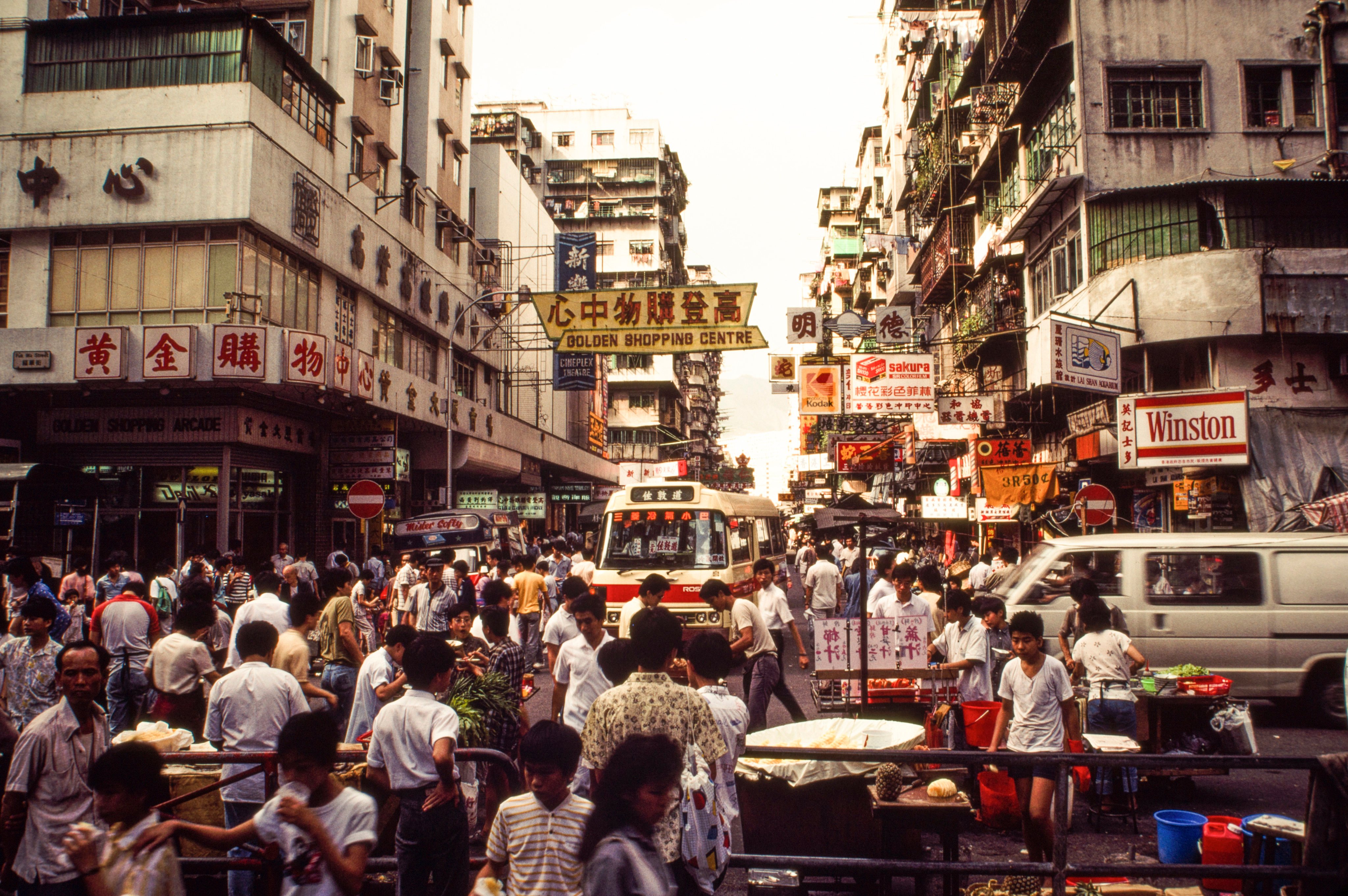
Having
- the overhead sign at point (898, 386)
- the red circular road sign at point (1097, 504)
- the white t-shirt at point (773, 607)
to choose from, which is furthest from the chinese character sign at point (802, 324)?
the white t-shirt at point (773, 607)

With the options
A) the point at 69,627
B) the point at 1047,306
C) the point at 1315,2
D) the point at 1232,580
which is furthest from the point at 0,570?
the point at 1315,2

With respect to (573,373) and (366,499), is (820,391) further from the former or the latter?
(366,499)

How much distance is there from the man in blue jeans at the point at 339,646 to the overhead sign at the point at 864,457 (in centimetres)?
2131

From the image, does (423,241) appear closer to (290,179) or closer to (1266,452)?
(290,179)

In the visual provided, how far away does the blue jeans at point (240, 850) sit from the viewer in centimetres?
493

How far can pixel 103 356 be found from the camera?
18.7 meters

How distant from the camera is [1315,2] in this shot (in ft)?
62.6

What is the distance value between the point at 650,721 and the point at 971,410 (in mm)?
21715

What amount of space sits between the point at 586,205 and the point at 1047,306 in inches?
2328

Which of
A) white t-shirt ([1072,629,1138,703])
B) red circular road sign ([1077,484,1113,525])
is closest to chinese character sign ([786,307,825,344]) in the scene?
red circular road sign ([1077,484,1113,525])

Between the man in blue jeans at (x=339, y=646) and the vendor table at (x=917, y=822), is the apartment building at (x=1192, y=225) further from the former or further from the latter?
the man in blue jeans at (x=339, y=646)

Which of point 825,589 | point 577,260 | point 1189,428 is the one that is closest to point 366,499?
point 825,589

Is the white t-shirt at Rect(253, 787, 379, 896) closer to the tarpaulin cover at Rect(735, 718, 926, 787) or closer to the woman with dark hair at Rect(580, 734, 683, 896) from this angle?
the woman with dark hair at Rect(580, 734, 683, 896)

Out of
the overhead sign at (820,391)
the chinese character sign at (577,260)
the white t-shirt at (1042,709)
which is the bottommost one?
the white t-shirt at (1042,709)
